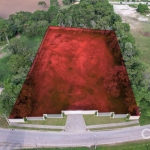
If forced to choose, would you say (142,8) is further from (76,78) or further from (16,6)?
(16,6)

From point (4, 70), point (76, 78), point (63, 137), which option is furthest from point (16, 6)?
point (63, 137)

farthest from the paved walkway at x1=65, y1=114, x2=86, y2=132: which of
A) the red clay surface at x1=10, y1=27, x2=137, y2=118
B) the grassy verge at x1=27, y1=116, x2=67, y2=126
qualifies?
the red clay surface at x1=10, y1=27, x2=137, y2=118

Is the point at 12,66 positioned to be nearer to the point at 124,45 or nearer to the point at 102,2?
the point at 124,45

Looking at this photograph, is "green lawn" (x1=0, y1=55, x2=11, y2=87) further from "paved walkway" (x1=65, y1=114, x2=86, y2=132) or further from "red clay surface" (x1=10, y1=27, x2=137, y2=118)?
"paved walkway" (x1=65, y1=114, x2=86, y2=132)

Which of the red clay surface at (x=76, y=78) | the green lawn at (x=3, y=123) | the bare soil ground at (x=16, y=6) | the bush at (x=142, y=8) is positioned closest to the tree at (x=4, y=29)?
the red clay surface at (x=76, y=78)

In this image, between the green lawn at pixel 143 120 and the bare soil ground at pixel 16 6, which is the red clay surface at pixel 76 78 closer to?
the green lawn at pixel 143 120

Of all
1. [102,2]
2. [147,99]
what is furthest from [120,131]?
[102,2]
